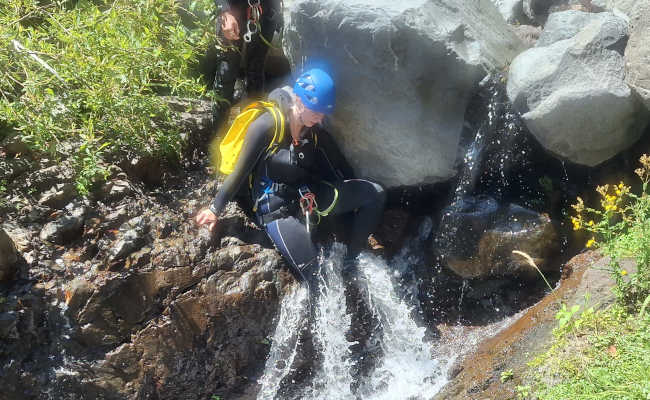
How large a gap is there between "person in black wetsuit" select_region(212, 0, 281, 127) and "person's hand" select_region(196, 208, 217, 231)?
3.88 feet

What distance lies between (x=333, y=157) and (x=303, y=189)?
42cm

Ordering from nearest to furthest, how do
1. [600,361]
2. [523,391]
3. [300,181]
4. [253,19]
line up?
[600,361] < [523,391] < [300,181] < [253,19]

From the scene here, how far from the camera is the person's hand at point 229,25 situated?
13.9ft

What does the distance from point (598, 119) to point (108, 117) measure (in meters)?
3.72

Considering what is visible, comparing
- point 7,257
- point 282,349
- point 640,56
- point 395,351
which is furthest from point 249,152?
point 640,56

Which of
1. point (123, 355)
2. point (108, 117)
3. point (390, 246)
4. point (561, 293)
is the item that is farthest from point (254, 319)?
point (561, 293)

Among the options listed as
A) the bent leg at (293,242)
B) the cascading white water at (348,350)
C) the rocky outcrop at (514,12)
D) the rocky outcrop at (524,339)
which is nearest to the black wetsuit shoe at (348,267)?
the cascading white water at (348,350)

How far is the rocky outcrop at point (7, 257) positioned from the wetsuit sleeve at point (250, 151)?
1.43m

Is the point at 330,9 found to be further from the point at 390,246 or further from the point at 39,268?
the point at 39,268

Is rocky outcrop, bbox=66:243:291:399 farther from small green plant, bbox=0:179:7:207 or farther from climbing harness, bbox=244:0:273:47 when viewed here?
climbing harness, bbox=244:0:273:47

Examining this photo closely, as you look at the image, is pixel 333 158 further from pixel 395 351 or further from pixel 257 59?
pixel 395 351

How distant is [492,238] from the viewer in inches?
162

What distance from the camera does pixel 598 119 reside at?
3.58 m

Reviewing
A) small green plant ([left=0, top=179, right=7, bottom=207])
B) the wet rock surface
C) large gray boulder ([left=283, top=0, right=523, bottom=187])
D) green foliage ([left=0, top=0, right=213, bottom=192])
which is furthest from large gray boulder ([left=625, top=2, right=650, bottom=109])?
small green plant ([left=0, top=179, right=7, bottom=207])
